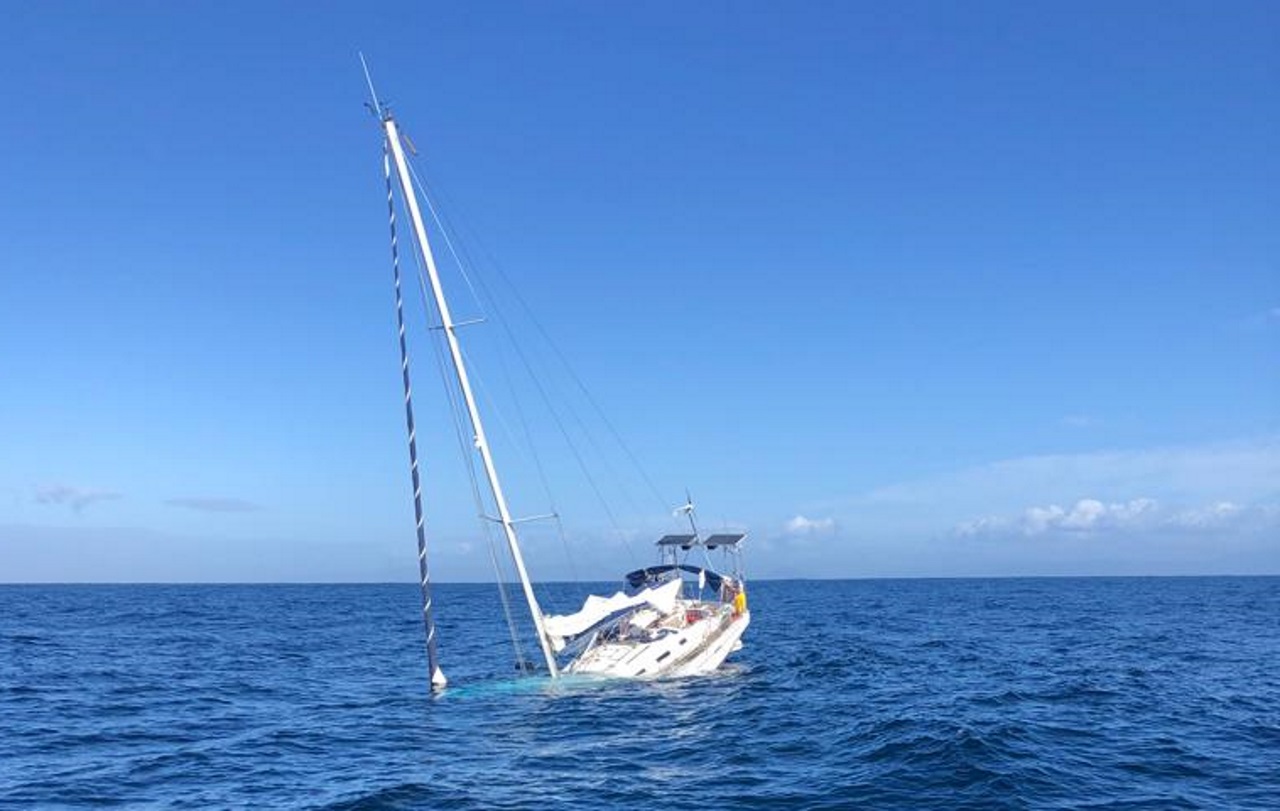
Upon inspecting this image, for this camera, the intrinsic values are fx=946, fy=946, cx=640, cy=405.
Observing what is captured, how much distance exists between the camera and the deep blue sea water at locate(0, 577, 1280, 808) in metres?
21.8

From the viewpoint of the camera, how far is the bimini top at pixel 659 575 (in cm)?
4709

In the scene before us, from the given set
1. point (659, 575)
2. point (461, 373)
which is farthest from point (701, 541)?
point (461, 373)

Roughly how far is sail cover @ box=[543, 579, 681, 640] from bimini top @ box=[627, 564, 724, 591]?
5.49 metres

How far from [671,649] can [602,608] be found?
3.26 meters

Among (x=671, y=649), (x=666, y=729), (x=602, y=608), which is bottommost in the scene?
(x=666, y=729)

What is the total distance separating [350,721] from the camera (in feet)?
102

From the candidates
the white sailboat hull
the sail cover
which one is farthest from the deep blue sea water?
the sail cover

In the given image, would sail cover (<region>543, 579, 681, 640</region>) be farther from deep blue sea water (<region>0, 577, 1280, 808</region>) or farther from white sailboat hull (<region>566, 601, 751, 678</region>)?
deep blue sea water (<region>0, 577, 1280, 808</region>)

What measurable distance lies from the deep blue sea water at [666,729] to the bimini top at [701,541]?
587 cm

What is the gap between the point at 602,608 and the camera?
Answer: 38.3m

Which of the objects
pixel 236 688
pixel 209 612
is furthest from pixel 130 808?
pixel 209 612

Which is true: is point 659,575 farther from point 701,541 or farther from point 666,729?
point 666,729

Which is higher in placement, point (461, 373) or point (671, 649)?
point (461, 373)

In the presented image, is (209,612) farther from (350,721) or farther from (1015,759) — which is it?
(1015,759)
